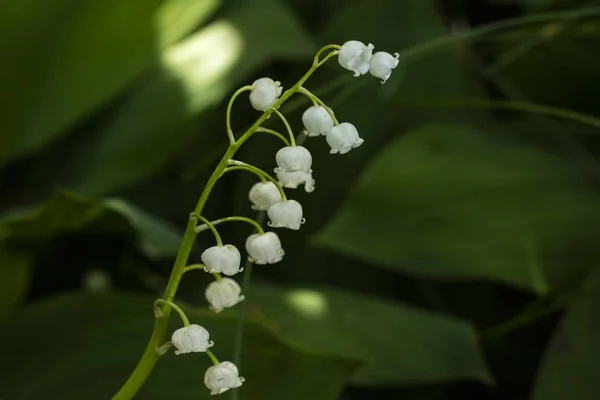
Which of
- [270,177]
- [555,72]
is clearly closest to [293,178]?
[270,177]

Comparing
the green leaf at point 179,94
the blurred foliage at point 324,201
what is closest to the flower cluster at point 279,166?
the blurred foliage at point 324,201

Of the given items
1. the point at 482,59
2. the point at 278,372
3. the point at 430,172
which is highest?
the point at 482,59

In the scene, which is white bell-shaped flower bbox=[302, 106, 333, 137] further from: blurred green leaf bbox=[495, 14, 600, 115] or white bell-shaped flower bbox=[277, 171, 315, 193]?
blurred green leaf bbox=[495, 14, 600, 115]

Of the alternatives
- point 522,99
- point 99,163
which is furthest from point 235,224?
point 522,99

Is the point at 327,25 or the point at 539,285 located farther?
the point at 327,25

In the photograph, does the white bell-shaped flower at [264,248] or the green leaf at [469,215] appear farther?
the green leaf at [469,215]

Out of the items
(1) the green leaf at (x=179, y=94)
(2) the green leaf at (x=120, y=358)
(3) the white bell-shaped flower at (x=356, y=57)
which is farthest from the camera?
(1) the green leaf at (x=179, y=94)

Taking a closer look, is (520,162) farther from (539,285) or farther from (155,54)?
(155,54)

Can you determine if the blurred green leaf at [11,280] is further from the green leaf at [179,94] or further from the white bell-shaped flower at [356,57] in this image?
the white bell-shaped flower at [356,57]
